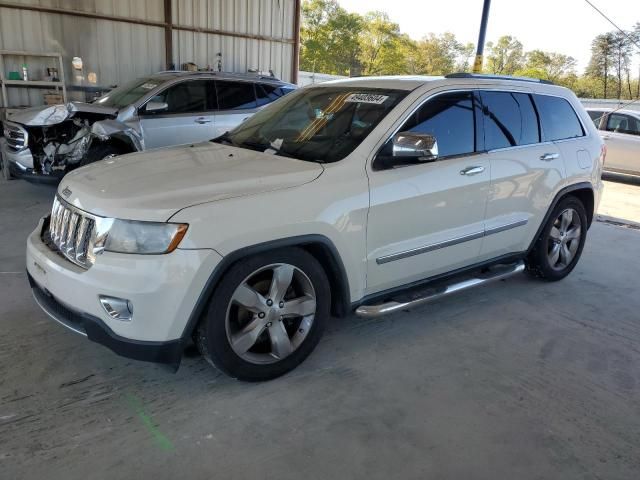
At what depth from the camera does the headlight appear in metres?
2.54

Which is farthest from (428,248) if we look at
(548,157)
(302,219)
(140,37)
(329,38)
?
(329,38)

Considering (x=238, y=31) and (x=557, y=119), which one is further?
(x=238, y=31)

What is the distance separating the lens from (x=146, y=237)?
2553 mm

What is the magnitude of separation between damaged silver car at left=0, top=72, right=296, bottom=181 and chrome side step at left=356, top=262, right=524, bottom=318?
4.91 meters

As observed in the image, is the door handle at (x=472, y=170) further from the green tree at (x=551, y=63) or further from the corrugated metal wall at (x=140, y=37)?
the green tree at (x=551, y=63)

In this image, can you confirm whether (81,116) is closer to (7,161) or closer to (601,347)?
(7,161)

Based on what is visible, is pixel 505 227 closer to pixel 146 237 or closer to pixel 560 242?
pixel 560 242

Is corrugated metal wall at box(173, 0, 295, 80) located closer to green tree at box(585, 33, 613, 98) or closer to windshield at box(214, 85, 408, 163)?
windshield at box(214, 85, 408, 163)

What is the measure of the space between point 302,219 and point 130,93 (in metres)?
5.97

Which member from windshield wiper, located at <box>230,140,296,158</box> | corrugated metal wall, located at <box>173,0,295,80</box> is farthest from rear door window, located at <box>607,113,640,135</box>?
windshield wiper, located at <box>230,140,296,158</box>

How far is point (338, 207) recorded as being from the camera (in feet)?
9.91

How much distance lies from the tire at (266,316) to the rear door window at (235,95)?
5.85 m

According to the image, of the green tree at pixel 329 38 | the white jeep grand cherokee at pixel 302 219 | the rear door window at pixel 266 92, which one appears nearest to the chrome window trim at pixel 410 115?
the white jeep grand cherokee at pixel 302 219

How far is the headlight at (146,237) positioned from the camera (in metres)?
2.54
